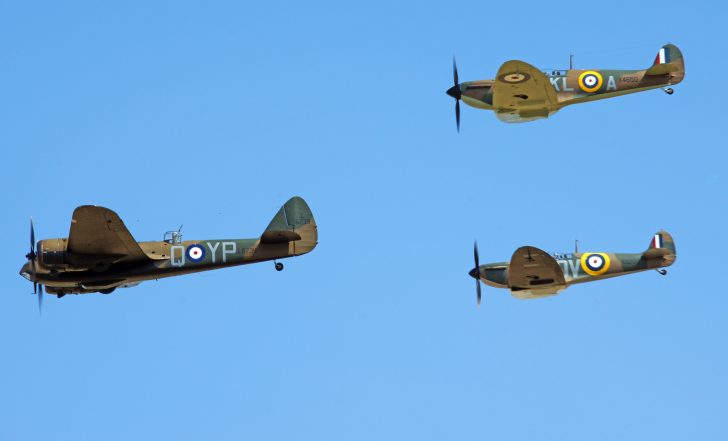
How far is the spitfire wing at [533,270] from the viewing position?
4281cm

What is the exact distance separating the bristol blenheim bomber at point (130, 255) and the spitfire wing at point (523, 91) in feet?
28.2

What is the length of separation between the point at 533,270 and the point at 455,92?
817 cm

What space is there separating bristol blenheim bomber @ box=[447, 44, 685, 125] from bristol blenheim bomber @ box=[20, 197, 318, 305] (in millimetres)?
8750

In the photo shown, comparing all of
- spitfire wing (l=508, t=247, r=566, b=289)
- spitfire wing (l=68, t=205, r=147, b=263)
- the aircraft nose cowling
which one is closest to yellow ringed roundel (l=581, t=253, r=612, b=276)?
spitfire wing (l=508, t=247, r=566, b=289)

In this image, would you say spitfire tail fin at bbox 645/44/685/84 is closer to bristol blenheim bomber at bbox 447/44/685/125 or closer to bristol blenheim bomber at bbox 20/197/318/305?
bristol blenheim bomber at bbox 447/44/685/125

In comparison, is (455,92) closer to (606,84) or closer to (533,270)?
(606,84)

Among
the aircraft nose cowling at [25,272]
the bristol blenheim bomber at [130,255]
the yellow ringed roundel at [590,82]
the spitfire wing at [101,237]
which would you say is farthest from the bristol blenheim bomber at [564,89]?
the aircraft nose cowling at [25,272]

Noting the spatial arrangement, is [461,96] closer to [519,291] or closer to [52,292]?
[519,291]

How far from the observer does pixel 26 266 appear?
136 feet

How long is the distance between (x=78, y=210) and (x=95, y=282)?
157 inches

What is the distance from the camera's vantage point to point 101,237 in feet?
133

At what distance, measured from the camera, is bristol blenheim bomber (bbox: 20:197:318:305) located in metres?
40.9

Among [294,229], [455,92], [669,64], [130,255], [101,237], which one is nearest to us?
[101,237]

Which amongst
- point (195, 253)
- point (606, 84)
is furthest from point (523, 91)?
point (195, 253)
